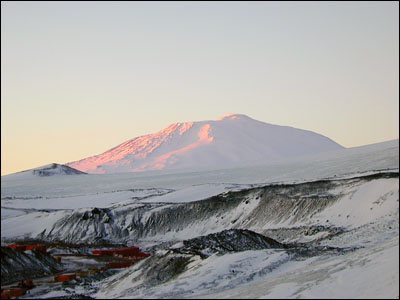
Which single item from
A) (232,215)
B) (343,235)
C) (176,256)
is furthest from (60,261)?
(232,215)

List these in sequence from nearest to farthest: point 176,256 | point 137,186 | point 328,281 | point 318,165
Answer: point 328,281, point 176,256, point 318,165, point 137,186

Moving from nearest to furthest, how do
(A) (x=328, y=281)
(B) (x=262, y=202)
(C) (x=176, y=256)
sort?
(A) (x=328, y=281)
(C) (x=176, y=256)
(B) (x=262, y=202)

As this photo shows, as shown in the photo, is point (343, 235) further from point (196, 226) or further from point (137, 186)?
point (137, 186)

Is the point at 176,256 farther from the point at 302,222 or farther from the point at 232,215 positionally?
the point at 232,215

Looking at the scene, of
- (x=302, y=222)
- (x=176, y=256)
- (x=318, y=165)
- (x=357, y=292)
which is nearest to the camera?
(x=357, y=292)

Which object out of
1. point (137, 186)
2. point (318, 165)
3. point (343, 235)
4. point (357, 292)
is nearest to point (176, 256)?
point (343, 235)

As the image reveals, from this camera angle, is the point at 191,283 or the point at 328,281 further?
the point at 191,283
